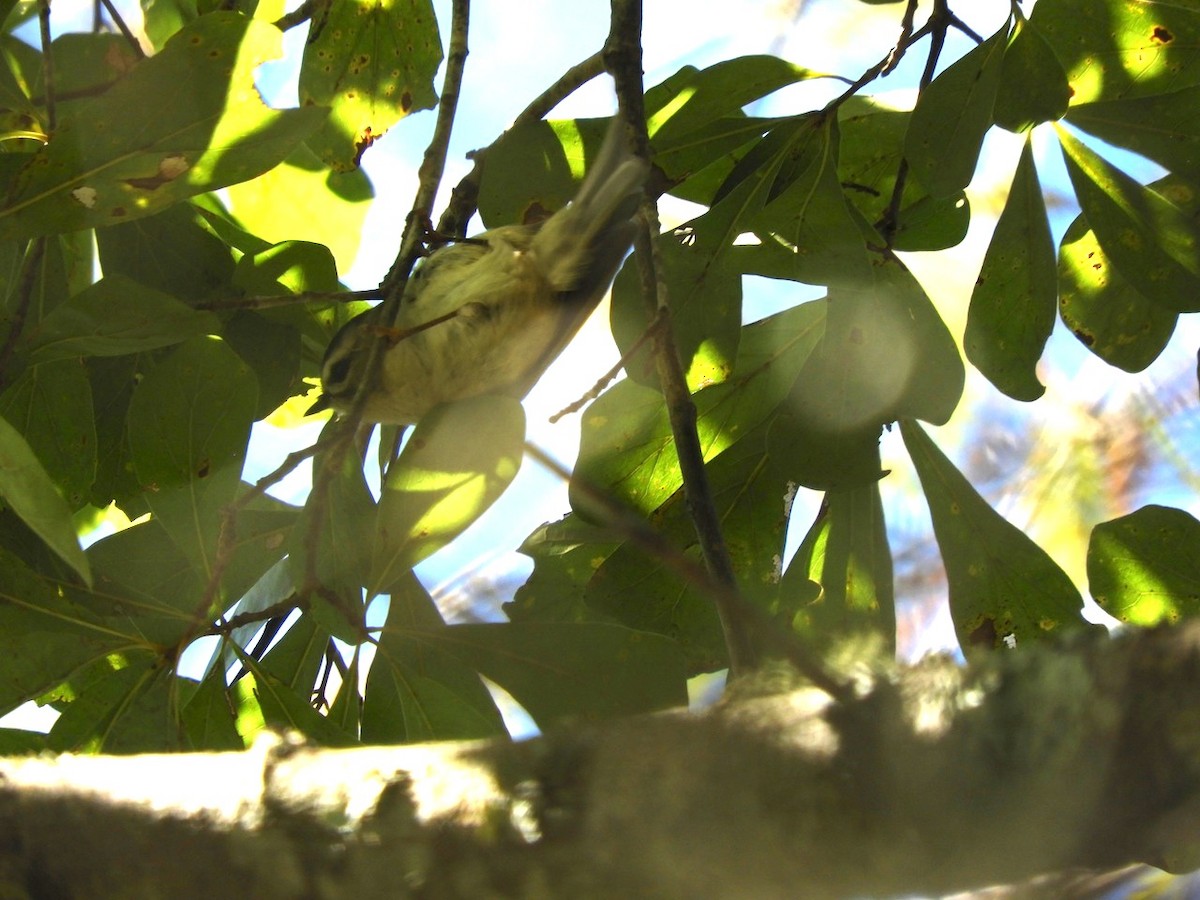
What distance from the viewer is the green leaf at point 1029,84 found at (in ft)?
4.53

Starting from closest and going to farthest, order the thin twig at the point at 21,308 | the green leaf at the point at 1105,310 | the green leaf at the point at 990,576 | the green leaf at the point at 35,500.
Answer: the green leaf at the point at 35,500
the thin twig at the point at 21,308
the green leaf at the point at 990,576
the green leaf at the point at 1105,310

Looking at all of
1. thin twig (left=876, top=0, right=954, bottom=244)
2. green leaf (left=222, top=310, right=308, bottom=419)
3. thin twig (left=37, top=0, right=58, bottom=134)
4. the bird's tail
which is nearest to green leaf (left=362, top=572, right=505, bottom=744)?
green leaf (left=222, top=310, right=308, bottom=419)

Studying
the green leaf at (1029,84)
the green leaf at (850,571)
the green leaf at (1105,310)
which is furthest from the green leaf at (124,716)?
the green leaf at (1105,310)

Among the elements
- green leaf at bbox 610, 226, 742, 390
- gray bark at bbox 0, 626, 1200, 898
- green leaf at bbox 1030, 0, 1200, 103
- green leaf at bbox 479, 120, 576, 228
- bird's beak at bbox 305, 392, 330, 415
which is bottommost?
gray bark at bbox 0, 626, 1200, 898

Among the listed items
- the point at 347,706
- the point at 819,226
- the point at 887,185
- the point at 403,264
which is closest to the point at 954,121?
the point at 819,226

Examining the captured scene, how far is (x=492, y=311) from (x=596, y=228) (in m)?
0.22

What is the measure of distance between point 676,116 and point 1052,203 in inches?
73.1

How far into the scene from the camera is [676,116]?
5.36 feet

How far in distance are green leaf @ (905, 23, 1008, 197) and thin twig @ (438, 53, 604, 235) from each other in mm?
580

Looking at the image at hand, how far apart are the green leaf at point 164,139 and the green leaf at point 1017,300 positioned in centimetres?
89

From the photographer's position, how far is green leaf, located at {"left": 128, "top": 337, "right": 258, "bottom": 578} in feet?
4.42

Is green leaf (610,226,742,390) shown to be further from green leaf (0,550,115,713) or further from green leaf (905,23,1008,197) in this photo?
green leaf (0,550,115,713)

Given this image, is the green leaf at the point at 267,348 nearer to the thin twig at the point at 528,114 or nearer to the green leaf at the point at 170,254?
the green leaf at the point at 170,254

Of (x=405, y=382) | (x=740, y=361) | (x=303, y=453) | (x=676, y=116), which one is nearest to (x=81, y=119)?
(x=303, y=453)
